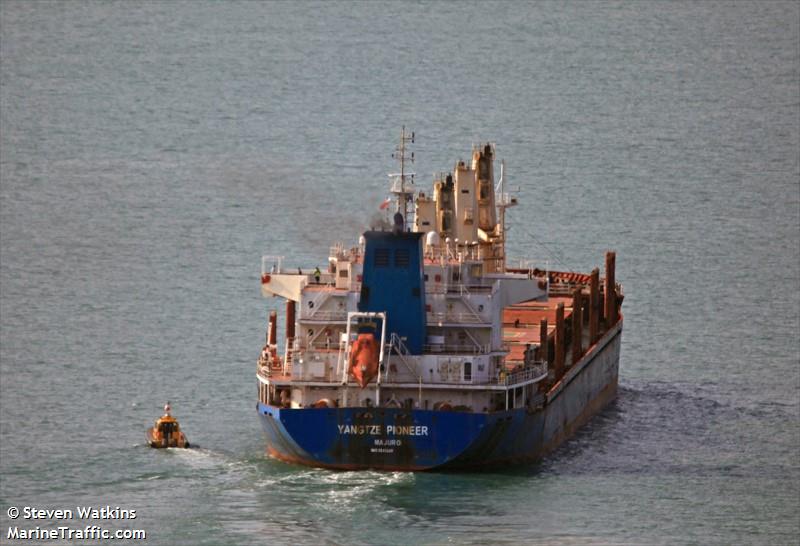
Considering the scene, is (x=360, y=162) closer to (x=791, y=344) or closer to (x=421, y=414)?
(x=791, y=344)

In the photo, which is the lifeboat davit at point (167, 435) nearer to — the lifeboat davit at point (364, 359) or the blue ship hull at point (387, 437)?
the blue ship hull at point (387, 437)

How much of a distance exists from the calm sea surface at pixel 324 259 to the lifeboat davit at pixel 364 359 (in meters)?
3.49

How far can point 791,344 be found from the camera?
133 m

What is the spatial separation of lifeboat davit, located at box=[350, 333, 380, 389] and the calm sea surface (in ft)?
11.5

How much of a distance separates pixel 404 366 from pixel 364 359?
2.10 meters

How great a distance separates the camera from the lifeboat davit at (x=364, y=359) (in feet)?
350

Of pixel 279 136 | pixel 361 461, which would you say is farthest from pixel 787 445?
pixel 279 136

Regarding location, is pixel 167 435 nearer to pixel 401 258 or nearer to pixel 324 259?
pixel 401 258

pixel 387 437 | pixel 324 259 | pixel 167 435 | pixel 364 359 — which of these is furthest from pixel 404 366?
pixel 324 259

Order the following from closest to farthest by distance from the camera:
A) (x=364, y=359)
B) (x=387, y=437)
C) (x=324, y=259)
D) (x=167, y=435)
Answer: (x=387, y=437) → (x=364, y=359) → (x=167, y=435) → (x=324, y=259)

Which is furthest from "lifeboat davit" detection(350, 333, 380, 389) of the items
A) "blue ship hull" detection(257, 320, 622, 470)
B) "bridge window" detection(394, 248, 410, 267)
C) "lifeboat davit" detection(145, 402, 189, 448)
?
"lifeboat davit" detection(145, 402, 189, 448)

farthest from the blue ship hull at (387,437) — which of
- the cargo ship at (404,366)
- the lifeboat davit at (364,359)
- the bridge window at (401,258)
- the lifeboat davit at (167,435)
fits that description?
the bridge window at (401,258)

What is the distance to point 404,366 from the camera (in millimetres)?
108375

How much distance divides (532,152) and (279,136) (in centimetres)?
1619
